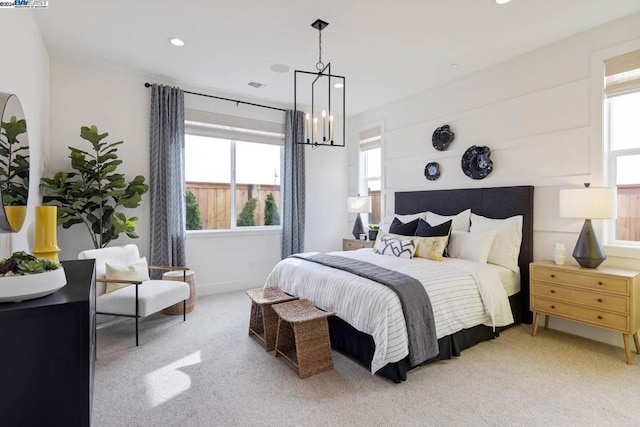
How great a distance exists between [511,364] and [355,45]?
3.31 m

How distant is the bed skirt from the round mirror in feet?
7.80

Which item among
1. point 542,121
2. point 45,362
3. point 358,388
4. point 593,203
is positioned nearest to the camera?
point 45,362

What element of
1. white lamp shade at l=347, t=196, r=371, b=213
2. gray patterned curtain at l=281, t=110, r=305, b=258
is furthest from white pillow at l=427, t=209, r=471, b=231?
gray patterned curtain at l=281, t=110, r=305, b=258

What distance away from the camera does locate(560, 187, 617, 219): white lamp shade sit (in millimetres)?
2793

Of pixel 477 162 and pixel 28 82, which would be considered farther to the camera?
pixel 477 162

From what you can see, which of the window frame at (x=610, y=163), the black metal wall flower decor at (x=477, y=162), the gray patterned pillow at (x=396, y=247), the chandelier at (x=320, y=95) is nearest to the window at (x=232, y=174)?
the chandelier at (x=320, y=95)

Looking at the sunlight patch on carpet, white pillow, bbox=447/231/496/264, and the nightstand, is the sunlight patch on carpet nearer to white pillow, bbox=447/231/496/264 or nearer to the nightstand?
white pillow, bbox=447/231/496/264

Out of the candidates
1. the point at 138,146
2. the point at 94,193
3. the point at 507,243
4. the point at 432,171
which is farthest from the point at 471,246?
the point at 138,146

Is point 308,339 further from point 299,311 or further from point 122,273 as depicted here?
point 122,273

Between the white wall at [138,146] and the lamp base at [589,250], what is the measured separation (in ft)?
12.5

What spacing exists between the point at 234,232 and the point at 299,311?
266cm

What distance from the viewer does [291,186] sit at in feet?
17.5

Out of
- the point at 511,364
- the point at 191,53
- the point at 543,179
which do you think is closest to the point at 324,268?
the point at 511,364

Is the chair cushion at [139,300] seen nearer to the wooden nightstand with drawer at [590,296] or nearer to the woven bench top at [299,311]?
the woven bench top at [299,311]
